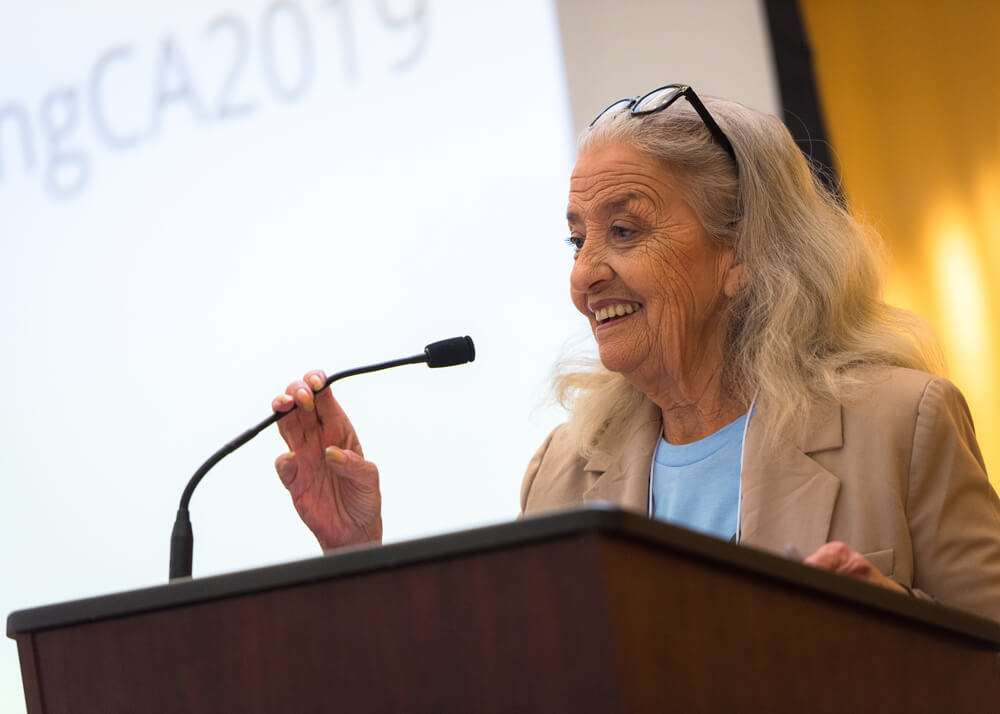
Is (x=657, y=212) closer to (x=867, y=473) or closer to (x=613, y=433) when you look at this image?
(x=613, y=433)

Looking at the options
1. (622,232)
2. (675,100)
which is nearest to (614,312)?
(622,232)

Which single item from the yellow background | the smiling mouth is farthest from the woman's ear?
the yellow background

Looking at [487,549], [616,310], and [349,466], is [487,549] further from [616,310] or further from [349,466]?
[616,310]

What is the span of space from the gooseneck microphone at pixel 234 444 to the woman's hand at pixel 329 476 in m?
0.06

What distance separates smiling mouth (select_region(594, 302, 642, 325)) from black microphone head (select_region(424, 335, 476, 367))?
1.03 ft

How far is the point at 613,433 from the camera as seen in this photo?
193 cm

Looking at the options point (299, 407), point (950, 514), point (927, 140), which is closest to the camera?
point (950, 514)

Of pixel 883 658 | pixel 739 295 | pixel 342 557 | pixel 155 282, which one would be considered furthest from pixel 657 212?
pixel 155 282

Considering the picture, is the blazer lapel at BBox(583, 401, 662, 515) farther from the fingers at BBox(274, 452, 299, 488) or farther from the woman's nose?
the fingers at BBox(274, 452, 299, 488)

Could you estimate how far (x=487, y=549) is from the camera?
846 millimetres

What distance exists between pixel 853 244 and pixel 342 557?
3.99ft

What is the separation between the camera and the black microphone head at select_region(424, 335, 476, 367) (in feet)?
5.15

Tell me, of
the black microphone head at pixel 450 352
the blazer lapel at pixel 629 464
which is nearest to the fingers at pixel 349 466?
the black microphone head at pixel 450 352

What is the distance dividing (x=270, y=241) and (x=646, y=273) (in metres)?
1.25
